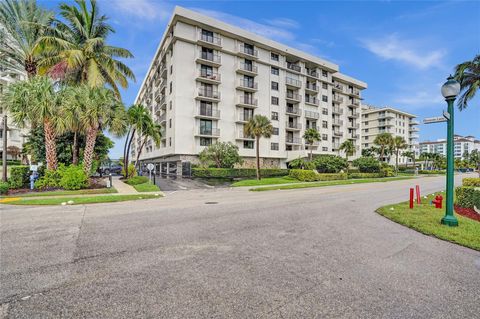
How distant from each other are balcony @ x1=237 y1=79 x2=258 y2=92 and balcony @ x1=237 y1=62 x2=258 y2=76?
144 cm

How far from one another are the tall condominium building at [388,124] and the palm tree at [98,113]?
3267 inches

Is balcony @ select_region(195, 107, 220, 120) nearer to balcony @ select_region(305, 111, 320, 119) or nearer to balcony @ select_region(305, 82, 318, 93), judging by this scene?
balcony @ select_region(305, 111, 320, 119)

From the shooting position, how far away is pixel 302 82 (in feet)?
155

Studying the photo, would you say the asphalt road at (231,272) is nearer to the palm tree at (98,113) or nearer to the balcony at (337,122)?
the palm tree at (98,113)

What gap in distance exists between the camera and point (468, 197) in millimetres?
10781

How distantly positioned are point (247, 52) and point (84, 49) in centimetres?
2572

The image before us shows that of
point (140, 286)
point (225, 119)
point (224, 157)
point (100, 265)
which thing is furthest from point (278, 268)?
point (225, 119)

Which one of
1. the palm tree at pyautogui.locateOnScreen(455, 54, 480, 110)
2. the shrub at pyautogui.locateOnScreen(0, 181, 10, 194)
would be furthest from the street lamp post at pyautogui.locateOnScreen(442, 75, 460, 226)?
the shrub at pyautogui.locateOnScreen(0, 181, 10, 194)

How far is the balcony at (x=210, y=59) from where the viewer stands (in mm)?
35375

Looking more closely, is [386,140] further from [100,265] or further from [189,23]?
[100,265]

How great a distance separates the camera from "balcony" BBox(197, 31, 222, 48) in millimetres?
35062

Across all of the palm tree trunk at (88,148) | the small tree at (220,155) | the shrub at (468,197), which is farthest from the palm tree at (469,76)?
the palm tree trunk at (88,148)

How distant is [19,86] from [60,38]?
711cm

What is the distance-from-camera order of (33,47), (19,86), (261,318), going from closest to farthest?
(261,318), (19,86), (33,47)
